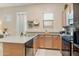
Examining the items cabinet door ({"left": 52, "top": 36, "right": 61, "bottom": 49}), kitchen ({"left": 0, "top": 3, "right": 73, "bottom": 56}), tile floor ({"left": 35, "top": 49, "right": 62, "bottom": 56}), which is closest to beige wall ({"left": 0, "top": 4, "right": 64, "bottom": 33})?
kitchen ({"left": 0, "top": 3, "right": 73, "bottom": 56})

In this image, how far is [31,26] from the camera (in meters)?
1.80

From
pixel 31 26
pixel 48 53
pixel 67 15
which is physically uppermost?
pixel 67 15

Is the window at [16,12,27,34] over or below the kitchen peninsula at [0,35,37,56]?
over

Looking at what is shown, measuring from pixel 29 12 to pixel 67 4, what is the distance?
1.71 feet

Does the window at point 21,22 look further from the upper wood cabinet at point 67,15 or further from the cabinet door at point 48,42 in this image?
the upper wood cabinet at point 67,15

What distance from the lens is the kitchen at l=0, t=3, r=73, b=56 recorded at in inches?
68.4

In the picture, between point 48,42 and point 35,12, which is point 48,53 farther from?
point 35,12

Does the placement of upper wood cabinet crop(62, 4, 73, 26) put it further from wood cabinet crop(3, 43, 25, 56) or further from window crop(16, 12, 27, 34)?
wood cabinet crop(3, 43, 25, 56)

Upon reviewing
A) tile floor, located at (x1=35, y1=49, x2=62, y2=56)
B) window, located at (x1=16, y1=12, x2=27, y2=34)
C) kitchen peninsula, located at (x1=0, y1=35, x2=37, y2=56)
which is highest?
window, located at (x1=16, y1=12, x2=27, y2=34)

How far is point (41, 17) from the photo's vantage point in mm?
1750

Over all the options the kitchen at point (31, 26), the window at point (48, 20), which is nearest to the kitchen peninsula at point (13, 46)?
the kitchen at point (31, 26)

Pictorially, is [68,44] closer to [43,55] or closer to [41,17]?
[43,55]

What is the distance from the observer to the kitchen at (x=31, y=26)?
1737 millimetres

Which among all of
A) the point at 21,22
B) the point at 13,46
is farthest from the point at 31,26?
the point at 13,46
